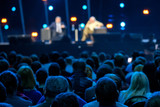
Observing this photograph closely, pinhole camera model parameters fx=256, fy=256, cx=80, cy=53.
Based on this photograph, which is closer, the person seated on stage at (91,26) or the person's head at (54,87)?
the person's head at (54,87)

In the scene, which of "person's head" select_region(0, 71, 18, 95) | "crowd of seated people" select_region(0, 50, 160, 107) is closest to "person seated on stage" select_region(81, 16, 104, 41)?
"crowd of seated people" select_region(0, 50, 160, 107)

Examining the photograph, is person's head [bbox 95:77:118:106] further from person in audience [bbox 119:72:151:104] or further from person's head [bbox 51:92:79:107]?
person in audience [bbox 119:72:151:104]

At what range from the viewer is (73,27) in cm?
1512

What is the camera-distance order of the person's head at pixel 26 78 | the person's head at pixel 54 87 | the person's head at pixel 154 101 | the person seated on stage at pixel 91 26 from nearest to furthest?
1. the person's head at pixel 154 101
2. the person's head at pixel 54 87
3. the person's head at pixel 26 78
4. the person seated on stage at pixel 91 26

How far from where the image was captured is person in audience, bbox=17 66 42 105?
10.9 ft

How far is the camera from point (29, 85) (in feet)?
11.3

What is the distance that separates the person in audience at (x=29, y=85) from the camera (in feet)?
10.9

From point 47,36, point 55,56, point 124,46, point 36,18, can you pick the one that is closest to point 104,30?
point 124,46

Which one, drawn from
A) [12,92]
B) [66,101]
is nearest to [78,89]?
[12,92]

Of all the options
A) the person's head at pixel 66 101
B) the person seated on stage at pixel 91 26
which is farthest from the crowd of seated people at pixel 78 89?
the person seated on stage at pixel 91 26

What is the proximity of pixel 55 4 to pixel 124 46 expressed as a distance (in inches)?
269

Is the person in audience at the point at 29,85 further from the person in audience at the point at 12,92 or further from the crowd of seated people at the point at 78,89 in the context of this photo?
the person in audience at the point at 12,92

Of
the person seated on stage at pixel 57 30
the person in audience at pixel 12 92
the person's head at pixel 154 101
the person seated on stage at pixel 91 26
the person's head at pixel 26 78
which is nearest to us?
the person's head at pixel 154 101

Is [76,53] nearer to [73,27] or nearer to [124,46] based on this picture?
[124,46]
